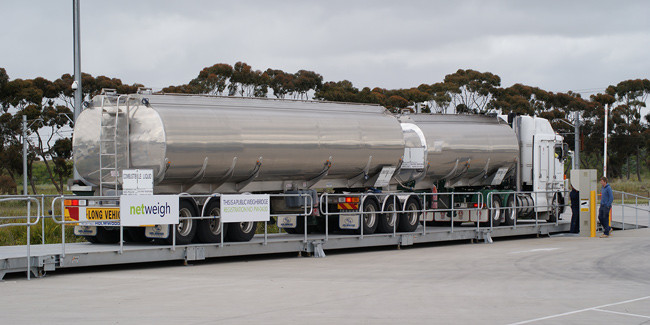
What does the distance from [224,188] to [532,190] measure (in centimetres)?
1223

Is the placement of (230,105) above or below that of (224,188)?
above

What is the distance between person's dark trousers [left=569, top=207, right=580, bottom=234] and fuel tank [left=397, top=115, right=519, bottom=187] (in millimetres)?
2418

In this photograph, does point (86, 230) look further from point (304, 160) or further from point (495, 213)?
point (495, 213)

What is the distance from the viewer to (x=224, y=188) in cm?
1959

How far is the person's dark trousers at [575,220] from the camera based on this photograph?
88.2 feet

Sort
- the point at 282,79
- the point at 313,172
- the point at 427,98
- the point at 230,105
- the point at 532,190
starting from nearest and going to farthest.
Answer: the point at 230,105 < the point at 313,172 < the point at 532,190 < the point at 282,79 < the point at 427,98

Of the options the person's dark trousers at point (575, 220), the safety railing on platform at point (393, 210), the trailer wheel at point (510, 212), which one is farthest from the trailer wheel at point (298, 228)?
the person's dark trousers at point (575, 220)

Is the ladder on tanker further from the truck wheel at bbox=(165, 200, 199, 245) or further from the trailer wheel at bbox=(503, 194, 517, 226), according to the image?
the trailer wheel at bbox=(503, 194, 517, 226)

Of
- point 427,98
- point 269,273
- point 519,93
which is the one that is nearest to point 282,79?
point 427,98

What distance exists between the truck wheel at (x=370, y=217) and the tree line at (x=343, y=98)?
1793 centimetres

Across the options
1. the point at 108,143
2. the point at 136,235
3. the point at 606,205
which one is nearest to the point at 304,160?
the point at 136,235

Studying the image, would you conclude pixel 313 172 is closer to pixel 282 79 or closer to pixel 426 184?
pixel 426 184

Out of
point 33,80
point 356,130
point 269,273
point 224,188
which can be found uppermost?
point 33,80

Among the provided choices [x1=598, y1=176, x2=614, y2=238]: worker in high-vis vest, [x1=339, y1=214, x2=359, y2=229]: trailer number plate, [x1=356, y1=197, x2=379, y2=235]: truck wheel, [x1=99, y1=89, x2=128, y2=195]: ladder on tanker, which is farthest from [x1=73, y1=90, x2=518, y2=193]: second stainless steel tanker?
[x1=598, y1=176, x2=614, y2=238]: worker in high-vis vest
